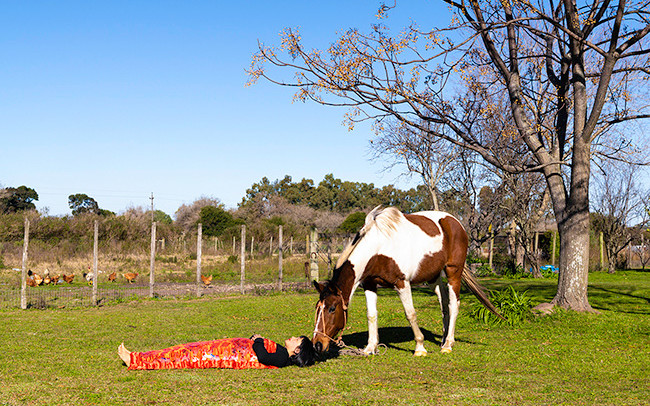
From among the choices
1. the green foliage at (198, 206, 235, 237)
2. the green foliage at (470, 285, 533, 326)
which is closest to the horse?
the green foliage at (470, 285, 533, 326)

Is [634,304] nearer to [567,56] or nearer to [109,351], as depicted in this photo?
[567,56]

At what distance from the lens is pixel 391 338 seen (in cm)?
1095

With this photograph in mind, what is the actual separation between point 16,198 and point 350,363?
62.6 m

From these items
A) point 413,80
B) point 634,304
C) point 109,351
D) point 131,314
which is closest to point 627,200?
point 634,304

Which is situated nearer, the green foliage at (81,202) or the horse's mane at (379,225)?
the horse's mane at (379,225)

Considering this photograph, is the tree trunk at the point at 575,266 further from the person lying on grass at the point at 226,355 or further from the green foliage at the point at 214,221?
the green foliage at the point at 214,221

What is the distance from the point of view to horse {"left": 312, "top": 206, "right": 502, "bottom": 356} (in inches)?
326

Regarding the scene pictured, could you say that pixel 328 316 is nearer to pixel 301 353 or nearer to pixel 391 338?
pixel 301 353

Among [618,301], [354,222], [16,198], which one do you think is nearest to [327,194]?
[354,222]

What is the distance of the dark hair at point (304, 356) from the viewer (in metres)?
7.96

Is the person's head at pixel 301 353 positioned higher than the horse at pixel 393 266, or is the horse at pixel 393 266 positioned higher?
the horse at pixel 393 266

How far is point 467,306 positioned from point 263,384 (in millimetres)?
9155

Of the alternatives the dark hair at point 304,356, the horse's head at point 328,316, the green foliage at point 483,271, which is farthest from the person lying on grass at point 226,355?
the green foliage at point 483,271

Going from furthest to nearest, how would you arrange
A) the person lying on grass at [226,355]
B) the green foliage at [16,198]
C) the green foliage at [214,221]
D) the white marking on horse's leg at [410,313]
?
1. the green foliage at [214,221]
2. the green foliage at [16,198]
3. the white marking on horse's leg at [410,313]
4. the person lying on grass at [226,355]
